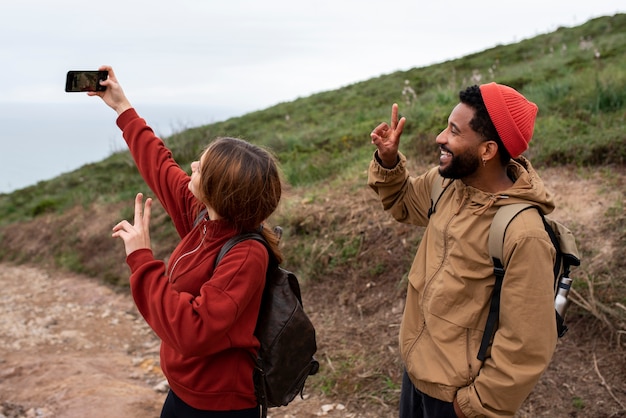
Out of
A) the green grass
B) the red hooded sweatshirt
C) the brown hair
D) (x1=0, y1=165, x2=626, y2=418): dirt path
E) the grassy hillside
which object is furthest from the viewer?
the green grass

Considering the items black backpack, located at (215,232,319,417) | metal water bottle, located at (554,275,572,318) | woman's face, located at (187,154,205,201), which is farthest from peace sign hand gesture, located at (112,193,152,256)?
metal water bottle, located at (554,275,572,318)

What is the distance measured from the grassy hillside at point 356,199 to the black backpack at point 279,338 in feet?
6.73

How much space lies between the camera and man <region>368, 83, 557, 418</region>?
6.17 ft

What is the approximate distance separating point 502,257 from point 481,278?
13 centimetres

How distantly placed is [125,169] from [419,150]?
10.3m

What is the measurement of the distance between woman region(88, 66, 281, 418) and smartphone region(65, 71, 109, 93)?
661 mm

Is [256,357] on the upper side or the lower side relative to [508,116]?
lower

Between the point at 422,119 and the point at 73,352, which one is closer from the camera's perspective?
the point at 73,352

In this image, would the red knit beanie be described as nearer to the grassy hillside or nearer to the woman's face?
the woman's face

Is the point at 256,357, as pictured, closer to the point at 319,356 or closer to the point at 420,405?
the point at 420,405

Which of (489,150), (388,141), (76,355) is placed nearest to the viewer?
(489,150)

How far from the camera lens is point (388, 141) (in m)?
2.51

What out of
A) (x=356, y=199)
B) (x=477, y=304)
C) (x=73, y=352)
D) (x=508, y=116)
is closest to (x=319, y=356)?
(x=356, y=199)

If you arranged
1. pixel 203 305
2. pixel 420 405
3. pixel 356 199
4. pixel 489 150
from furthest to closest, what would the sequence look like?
pixel 356 199
pixel 420 405
pixel 489 150
pixel 203 305
